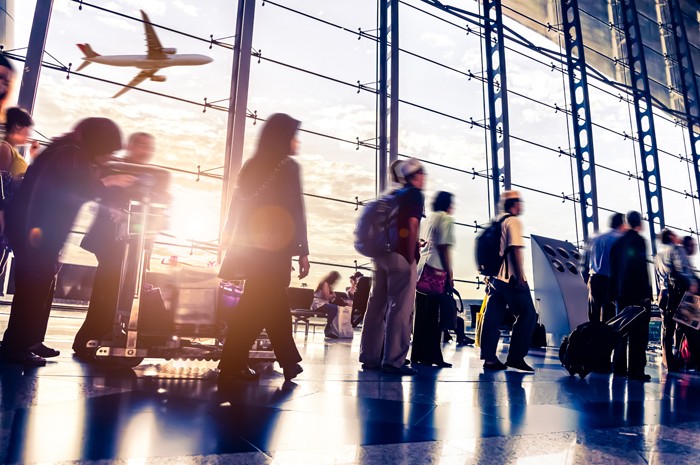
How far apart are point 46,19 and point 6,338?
16.9 ft

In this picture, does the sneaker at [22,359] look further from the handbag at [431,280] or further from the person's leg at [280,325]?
the handbag at [431,280]

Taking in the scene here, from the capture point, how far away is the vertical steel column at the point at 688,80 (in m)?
13.6

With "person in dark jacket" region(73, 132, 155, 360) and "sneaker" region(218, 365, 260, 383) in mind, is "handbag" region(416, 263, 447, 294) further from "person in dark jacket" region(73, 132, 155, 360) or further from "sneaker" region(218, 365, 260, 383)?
"person in dark jacket" region(73, 132, 155, 360)

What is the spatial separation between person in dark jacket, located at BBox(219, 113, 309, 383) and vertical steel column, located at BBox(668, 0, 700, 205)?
1377 centimetres

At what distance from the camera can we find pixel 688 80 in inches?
558

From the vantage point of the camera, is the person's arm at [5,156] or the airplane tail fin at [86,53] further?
the airplane tail fin at [86,53]

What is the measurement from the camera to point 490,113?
10281mm

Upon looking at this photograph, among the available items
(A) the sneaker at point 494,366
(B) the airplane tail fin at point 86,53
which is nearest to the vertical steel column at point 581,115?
(A) the sneaker at point 494,366

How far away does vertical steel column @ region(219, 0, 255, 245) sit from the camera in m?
7.02

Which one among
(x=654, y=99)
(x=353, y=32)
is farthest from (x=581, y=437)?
(x=654, y=99)

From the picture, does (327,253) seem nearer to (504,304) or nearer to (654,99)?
(504,304)

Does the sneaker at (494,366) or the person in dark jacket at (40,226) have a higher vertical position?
the person in dark jacket at (40,226)

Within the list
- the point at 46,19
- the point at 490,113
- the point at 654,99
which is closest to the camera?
the point at 46,19

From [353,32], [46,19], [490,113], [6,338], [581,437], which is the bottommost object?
[581,437]
